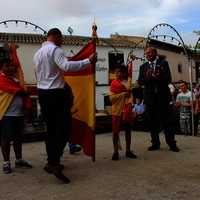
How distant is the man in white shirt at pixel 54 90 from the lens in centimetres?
301

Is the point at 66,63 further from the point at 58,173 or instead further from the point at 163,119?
the point at 163,119

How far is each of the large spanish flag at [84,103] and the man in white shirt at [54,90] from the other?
14.2 inches

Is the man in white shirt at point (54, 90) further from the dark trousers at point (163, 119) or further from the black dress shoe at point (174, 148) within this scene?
the black dress shoe at point (174, 148)

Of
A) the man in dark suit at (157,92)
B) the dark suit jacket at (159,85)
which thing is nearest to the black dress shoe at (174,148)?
the man in dark suit at (157,92)

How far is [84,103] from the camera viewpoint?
11.8 feet

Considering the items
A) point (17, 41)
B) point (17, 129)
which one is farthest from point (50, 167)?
point (17, 41)

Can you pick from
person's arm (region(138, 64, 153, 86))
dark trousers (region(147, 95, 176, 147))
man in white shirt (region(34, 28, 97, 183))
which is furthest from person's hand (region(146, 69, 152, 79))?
man in white shirt (region(34, 28, 97, 183))

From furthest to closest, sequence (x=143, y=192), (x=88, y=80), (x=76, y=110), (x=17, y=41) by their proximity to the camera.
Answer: (x=17, y=41) < (x=76, y=110) < (x=88, y=80) < (x=143, y=192)

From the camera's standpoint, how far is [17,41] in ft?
63.5

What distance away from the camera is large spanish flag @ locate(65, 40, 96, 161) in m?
3.41

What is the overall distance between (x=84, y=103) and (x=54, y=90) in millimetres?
621

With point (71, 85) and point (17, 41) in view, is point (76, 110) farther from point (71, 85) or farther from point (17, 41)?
point (17, 41)

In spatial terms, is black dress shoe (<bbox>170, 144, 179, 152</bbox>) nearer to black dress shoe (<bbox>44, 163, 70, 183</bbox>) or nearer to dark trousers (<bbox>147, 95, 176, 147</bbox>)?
dark trousers (<bbox>147, 95, 176, 147</bbox>)

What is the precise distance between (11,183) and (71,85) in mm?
1590
